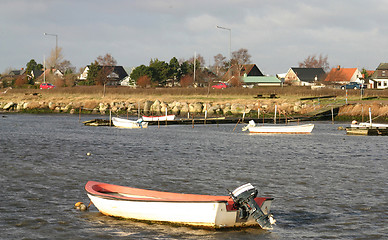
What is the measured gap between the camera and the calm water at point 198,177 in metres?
17.4

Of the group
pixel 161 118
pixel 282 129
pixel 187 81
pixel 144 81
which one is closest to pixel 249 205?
pixel 282 129

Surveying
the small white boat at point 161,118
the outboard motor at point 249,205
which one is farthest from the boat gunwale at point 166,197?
the small white boat at point 161,118

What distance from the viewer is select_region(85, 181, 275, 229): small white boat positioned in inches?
630

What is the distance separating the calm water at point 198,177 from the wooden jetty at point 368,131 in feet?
2.00

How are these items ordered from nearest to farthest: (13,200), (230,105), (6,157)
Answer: (13,200)
(6,157)
(230,105)

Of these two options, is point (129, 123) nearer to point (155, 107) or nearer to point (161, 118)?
point (161, 118)

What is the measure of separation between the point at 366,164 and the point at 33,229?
2257cm

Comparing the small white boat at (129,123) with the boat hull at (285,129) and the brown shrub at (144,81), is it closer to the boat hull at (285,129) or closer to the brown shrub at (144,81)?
the boat hull at (285,129)

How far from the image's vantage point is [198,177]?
27484 millimetres

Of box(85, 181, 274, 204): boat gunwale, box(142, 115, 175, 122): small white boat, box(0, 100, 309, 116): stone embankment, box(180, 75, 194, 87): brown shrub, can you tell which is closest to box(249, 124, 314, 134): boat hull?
box(0, 100, 309, 116): stone embankment

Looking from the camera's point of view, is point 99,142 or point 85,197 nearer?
point 85,197

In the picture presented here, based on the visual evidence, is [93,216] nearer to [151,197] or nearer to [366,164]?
[151,197]

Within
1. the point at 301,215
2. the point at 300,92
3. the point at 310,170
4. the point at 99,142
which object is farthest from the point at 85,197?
the point at 300,92

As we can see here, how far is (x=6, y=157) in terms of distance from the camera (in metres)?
35.3
